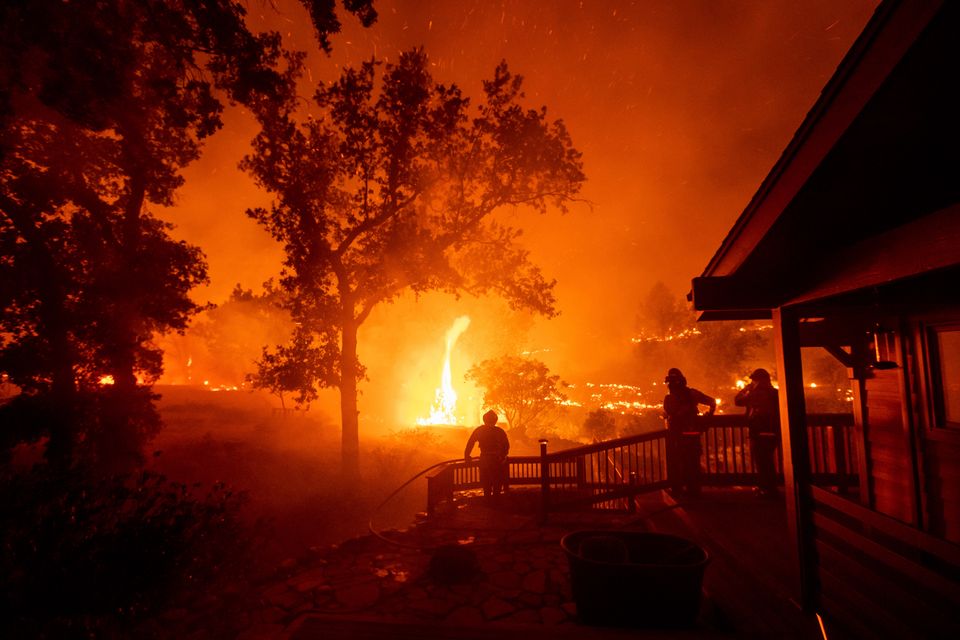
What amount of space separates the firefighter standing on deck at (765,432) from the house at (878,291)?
5.07ft

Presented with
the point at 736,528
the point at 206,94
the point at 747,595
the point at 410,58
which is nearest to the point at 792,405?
the point at 747,595

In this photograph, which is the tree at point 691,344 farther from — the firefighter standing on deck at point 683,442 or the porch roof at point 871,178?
the porch roof at point 871,178

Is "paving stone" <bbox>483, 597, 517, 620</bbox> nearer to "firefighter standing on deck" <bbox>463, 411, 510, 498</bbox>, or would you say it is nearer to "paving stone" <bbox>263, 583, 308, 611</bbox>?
"paving stone" <bbox>263, 583, 308, 611</bbox>

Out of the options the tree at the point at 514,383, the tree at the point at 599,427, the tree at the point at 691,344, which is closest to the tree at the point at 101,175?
the tree at the point at 514,383

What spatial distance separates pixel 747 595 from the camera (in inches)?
194

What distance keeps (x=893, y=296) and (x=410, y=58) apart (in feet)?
47.5

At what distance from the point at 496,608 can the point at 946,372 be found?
20.0ft

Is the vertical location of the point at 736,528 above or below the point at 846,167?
below

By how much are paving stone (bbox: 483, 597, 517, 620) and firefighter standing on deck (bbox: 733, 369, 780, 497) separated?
5.46 m

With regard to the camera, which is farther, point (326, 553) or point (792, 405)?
point (326, 553)

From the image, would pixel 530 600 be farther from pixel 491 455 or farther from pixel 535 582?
pixel 491 455

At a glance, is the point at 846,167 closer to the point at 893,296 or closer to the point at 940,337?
the point at 893,296

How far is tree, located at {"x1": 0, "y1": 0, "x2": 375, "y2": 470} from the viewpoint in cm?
688

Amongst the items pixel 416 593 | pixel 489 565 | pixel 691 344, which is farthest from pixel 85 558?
pixel 691 344
